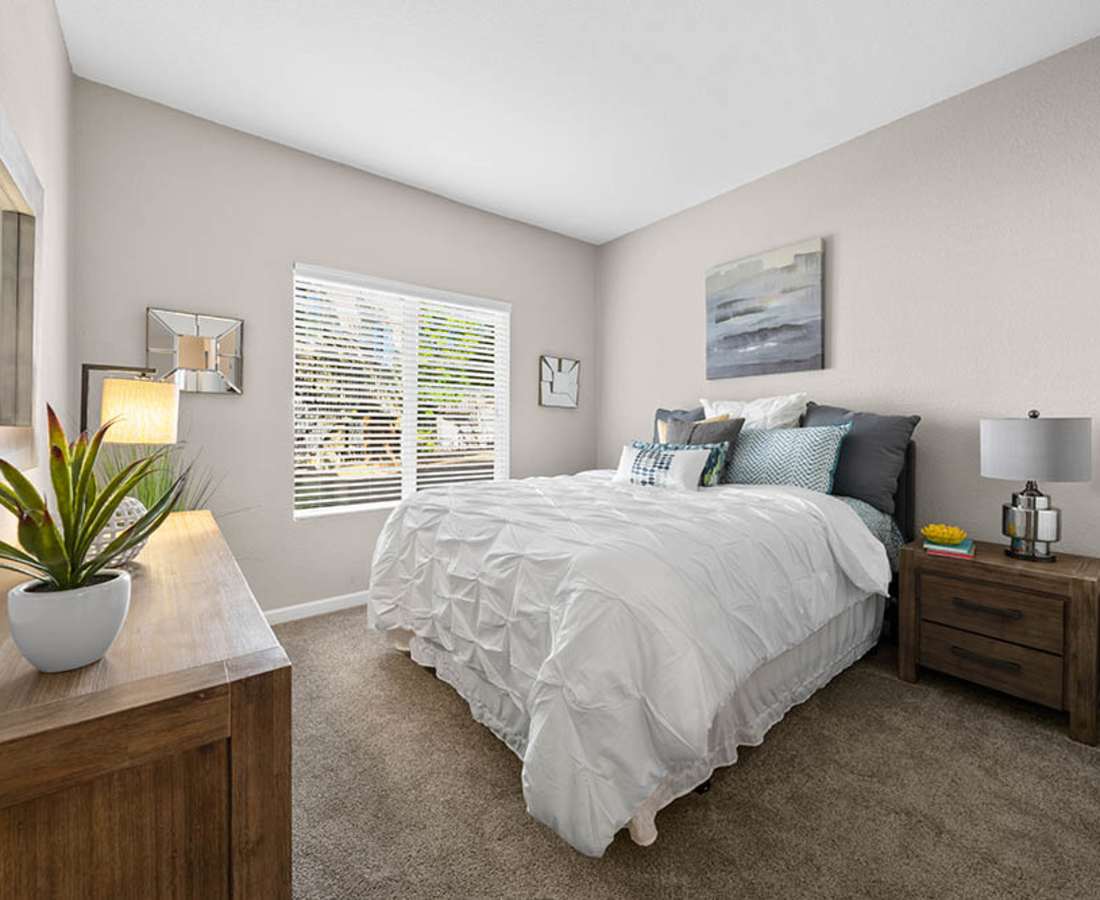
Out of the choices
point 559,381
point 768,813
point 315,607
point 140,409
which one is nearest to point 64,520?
point 140,409

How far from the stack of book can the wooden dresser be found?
2.42 m

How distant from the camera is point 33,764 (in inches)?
23.3

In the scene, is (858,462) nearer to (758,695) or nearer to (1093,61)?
(758,695)

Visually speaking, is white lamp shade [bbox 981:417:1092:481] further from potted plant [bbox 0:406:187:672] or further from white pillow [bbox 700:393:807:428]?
potted plant [bbox 0:406:187:672]

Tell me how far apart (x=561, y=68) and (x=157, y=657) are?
8.65ft

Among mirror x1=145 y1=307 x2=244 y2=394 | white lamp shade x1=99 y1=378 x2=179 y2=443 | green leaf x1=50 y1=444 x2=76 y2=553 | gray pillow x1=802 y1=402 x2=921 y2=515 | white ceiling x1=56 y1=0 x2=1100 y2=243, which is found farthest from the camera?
mirror x1=145 y1=307 x2=244 y2=394

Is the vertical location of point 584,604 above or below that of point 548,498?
below

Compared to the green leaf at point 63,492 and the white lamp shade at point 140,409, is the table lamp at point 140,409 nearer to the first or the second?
the white lamp shade at point 140,409

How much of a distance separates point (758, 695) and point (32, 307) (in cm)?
247

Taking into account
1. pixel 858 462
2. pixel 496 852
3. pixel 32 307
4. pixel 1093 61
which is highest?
pixel 1093 61

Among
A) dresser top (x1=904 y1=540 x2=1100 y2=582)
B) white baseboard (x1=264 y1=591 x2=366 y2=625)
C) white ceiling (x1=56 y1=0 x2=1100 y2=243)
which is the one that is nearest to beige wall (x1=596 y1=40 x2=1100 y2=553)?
white ceiling (x1=56 y1=0 x2=1100 y2=243)

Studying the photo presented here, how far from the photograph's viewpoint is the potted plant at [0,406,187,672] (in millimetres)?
701

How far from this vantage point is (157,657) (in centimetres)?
79

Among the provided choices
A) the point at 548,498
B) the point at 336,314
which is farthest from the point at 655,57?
the point at 336,314
